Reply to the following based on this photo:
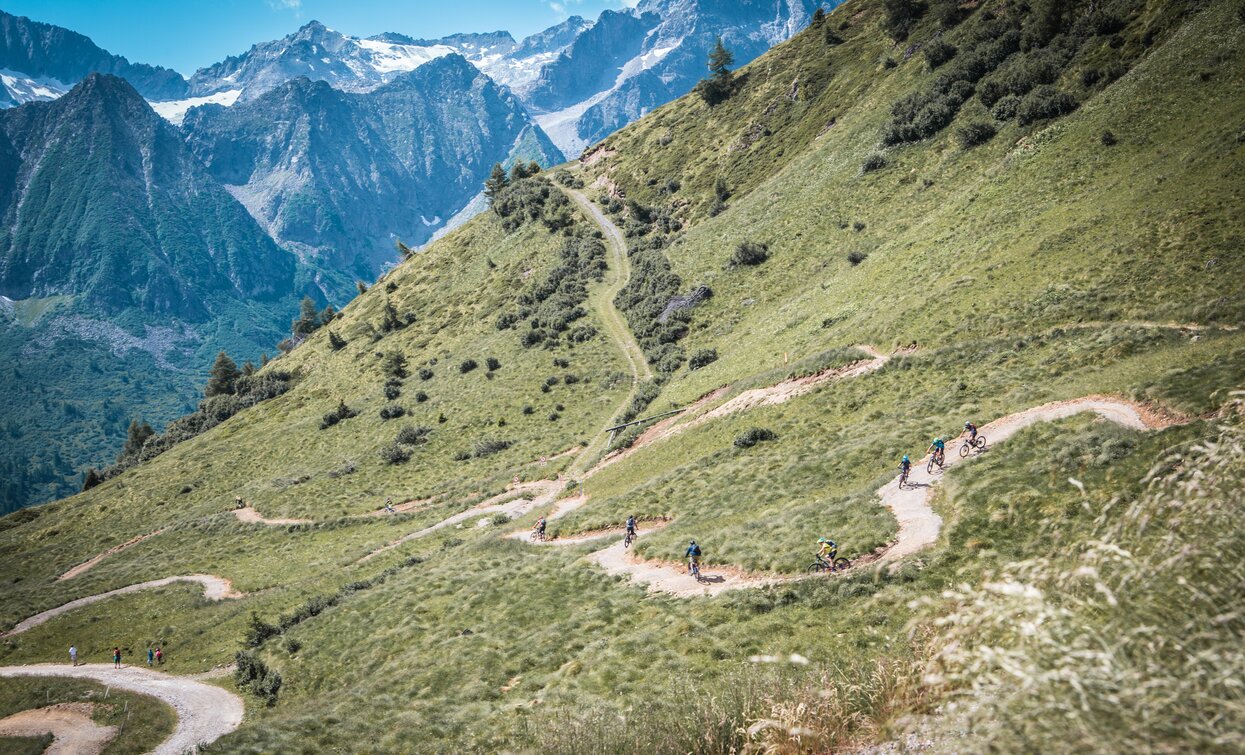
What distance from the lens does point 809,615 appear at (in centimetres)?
1667

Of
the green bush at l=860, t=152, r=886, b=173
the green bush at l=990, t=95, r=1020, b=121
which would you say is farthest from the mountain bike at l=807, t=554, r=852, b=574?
the green bush at l=860, t=152, r=886, b=173

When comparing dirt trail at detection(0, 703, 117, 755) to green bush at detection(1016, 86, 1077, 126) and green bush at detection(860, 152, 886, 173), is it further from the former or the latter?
green bush at detection(860, 152, 886, 173)

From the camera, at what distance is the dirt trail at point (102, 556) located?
212 ft

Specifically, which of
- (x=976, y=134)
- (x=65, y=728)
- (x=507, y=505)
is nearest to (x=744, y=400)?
(x=507, y=505)

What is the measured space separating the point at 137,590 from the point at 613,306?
59357 millimetres

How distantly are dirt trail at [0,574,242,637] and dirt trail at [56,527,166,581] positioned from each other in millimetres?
15182

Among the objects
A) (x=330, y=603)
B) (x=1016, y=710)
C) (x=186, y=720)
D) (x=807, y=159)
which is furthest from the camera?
(x=807, y=159)

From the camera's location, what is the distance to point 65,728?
93.6 feet

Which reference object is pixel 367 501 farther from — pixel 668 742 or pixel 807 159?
pixel 807 159

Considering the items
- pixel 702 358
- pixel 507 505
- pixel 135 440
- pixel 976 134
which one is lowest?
pixel 507 505

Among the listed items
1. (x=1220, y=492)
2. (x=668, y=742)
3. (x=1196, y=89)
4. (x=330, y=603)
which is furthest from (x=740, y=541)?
(x=1196, y=89)

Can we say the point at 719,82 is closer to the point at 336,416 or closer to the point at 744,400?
the point at 336,416

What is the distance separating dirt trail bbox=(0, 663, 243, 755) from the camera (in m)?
25.3

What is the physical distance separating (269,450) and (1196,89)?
4001 inches
